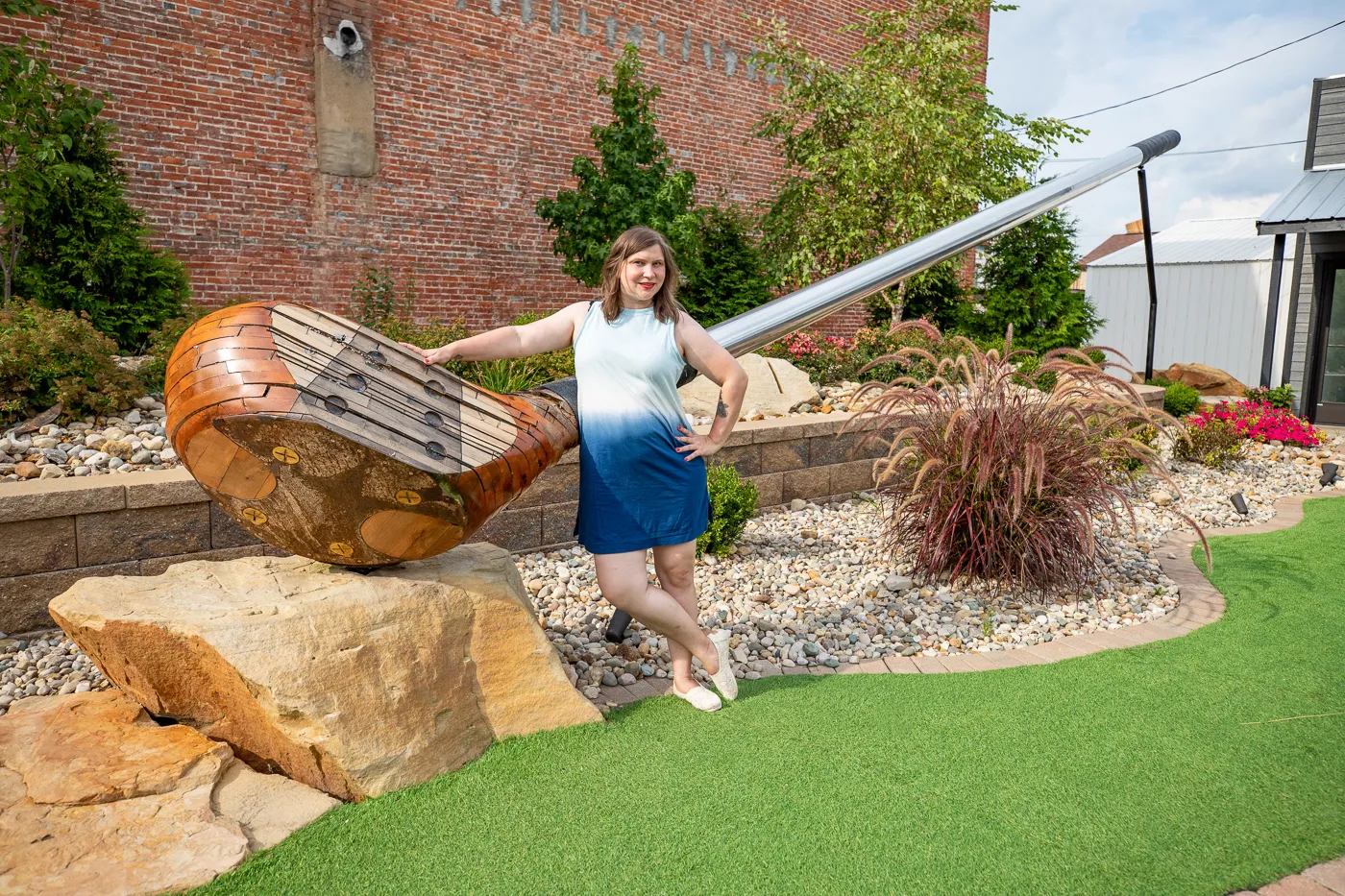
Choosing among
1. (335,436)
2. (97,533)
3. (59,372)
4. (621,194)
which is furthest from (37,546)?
(621,194)

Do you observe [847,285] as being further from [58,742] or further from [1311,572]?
[1311,572]

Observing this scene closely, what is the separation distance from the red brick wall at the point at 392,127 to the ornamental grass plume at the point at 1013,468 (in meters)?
6.43

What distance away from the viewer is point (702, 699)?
2.78 metres

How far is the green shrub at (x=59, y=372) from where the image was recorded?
13.6ft

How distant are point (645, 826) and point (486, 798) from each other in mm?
431

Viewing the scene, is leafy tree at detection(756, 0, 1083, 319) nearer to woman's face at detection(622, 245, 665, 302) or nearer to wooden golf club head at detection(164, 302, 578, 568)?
woman's face at detection(622, 245, 665, 302)

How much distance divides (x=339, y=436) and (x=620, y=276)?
3.01ft

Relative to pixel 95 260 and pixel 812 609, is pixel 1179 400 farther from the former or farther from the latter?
pixel 95 260

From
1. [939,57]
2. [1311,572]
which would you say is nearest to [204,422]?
[1311,572]

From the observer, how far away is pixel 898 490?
445 centimetres

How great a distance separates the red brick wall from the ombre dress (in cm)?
676

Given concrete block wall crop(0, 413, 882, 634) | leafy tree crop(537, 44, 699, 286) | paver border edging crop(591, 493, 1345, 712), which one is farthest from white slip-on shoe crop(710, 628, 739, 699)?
leafy tree crop(537, 44, 699, 286)

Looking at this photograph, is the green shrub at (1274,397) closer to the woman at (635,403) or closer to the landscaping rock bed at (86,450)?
Result: the woman at (635,403)

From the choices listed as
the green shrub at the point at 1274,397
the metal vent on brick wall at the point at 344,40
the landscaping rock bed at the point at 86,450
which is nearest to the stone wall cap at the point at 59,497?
the landscaping rock bed at the point at 86,450
